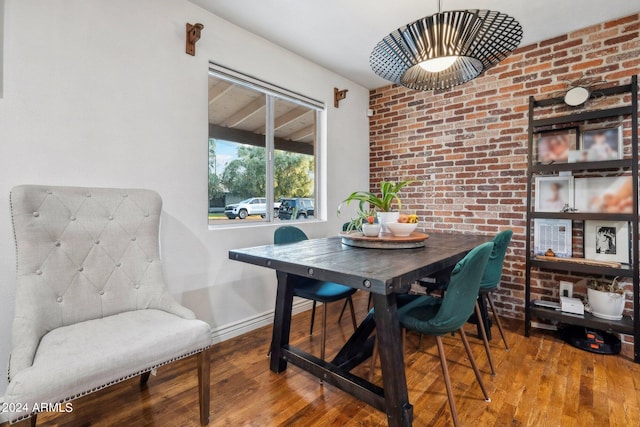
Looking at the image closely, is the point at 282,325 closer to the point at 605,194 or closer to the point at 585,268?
the point at 585,268

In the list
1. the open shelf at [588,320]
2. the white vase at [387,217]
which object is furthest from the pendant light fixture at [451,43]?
the open shelf at [588,320]

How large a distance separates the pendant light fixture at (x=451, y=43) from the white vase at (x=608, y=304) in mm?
1892

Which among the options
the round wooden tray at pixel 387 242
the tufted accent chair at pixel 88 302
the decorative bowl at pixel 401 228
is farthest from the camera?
the decorative bowl at pixel 401 228

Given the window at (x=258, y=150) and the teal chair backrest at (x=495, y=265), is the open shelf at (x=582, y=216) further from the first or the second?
the window at (x=258, y=150)

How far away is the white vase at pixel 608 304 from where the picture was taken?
225 centimetres

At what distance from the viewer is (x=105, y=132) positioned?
1.89 meters

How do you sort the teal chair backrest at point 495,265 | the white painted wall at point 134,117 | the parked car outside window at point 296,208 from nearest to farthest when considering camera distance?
the white painted wall at point 134,117, the teal chair backrest at point 495,265, the parked car outside window at point 296,208

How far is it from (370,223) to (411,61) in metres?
1.03

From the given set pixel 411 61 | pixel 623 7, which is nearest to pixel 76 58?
pixel 411 61

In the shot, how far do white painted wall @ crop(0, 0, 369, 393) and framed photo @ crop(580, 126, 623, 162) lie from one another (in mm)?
2603

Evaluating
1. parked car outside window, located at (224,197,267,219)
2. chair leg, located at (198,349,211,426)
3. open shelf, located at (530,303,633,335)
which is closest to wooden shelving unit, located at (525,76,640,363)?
open shelf, located at (530,303,633,335)

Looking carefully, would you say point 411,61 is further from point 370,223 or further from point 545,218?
point 545,218

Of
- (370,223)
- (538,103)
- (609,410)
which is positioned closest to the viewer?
(609,410)

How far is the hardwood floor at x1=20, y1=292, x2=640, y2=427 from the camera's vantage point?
1535mm
